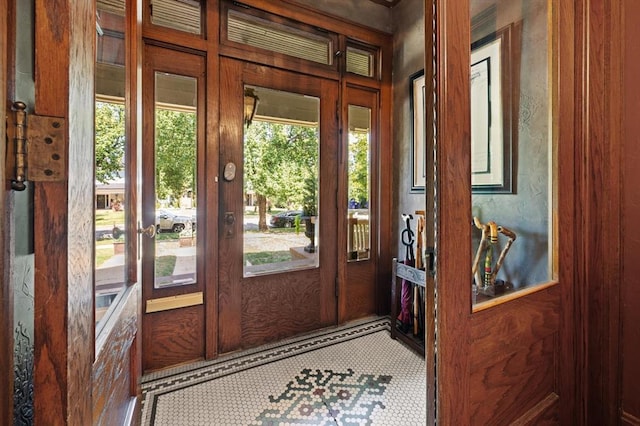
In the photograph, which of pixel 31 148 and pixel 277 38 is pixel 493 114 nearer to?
pixel 31 148

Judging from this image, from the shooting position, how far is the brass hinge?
1.37 feet

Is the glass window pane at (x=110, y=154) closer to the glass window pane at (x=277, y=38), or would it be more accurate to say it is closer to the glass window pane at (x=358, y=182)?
the glass window pane at (x=277, y=38)

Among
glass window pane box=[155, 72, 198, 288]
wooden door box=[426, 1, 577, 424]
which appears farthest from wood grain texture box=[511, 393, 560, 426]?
glass window pane box=[155, 72, 198, 288]

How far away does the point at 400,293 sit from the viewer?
2395 millimetres

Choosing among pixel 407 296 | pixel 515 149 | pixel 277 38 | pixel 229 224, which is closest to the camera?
pixel 515 149

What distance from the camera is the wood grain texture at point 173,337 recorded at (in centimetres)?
184

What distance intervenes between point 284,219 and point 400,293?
1.12 meters

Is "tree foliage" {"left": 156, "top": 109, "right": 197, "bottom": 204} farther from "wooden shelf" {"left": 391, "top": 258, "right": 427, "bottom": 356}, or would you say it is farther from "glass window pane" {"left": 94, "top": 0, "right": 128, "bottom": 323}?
"wooden shelf" {"left": 391, "top": 258, "right": 427, "bottom": 356}

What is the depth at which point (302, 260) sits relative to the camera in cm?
235

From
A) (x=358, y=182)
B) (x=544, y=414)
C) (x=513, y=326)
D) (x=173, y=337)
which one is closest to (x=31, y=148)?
(x=513, y=326)

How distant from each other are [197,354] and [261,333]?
0.44 metres

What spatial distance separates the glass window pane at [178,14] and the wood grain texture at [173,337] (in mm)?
1834

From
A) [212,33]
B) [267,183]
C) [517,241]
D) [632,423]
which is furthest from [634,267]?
[212,33]

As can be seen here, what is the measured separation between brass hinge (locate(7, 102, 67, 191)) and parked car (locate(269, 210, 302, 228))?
5.93 ft
